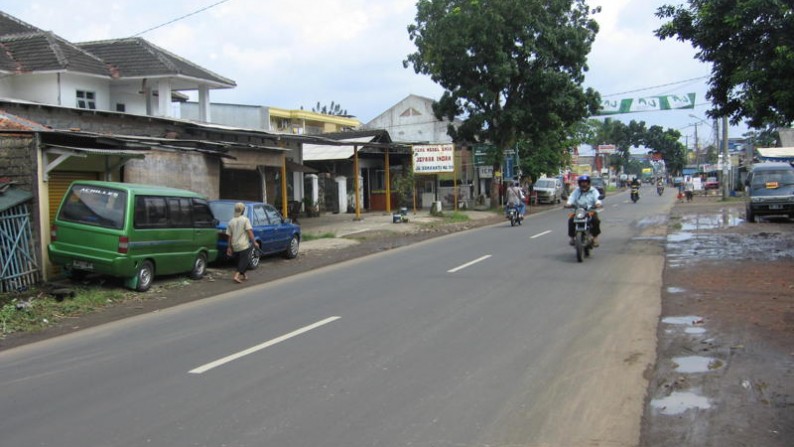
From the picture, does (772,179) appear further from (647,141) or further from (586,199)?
(647,141)

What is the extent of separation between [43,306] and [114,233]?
165 centimetres

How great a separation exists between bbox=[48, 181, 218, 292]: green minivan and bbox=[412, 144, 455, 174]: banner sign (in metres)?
19.7

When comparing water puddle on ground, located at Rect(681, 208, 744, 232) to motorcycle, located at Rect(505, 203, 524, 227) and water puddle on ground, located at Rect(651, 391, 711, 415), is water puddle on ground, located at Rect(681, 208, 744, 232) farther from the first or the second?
water puddle on ground, located at Rect(651, 391, 711, 415)

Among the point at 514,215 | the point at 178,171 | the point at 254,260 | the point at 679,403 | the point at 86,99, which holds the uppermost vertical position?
the point at 86,99

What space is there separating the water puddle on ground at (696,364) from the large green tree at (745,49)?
28.5 ft

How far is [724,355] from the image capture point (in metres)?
6.43

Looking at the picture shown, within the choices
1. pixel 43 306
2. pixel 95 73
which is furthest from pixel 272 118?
pixel 43 306

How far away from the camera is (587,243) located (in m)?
13.9

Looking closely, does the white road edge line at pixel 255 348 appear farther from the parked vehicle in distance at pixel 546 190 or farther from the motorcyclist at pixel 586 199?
the parked vehicle in distance at pixel 546 190

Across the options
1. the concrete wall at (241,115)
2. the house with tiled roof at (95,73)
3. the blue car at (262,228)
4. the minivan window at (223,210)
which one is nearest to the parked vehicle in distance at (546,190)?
the concrete wall at (241,115)

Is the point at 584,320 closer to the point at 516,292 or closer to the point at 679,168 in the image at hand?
the point at 516,292

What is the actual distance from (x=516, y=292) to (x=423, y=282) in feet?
6.38

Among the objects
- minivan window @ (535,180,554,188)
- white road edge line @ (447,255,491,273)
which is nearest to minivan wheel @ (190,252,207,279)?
white road edge line @ (447,255,491,273)

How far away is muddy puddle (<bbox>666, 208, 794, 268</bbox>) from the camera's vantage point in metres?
13.8
